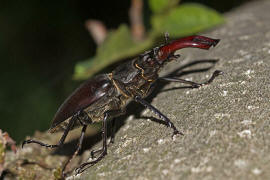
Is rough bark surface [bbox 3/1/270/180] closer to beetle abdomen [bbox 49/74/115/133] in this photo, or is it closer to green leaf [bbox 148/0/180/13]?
beetle abdomen [bbox 49/74/115/133]

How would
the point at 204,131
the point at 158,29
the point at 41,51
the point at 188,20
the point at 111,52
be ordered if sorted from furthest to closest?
the point at 41,51 < the point at 158,29 < the point at 188,20 < the point at 111,52 < the point at 204,131

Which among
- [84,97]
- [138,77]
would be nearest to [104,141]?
[84,97]

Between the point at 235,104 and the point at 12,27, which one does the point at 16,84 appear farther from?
the point at 235,104

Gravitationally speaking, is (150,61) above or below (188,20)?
below

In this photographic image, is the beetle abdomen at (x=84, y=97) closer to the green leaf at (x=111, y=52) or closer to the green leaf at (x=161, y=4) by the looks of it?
the green leaf at (x=111, y=52)

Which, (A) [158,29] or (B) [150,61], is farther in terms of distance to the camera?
(A) [158,29]

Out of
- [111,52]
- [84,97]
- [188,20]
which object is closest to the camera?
[84,97]

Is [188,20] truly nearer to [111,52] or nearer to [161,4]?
[161,4]
